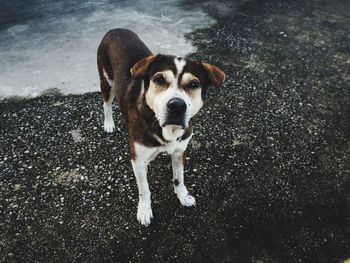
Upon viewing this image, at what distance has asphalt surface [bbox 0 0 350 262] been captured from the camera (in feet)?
13.3

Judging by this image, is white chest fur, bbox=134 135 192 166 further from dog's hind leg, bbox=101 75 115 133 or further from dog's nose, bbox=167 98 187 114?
dog's hind leg, bbox=101 75 115 133

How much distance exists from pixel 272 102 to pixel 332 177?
1944 mm

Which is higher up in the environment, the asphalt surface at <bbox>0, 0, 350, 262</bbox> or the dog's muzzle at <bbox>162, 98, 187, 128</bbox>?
the dog's muzzle at <bbox>162, 98, 187, 128</bbox>

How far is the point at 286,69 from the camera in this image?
7.41 meters

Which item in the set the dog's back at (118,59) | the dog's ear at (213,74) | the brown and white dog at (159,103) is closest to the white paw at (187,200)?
the brown and white dog at (159,103)

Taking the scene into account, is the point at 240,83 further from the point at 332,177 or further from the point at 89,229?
the point at 89,229

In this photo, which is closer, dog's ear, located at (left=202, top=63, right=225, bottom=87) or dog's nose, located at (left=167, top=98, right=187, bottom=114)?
dog's nose, located at (left=167, top=98, right=187, bottom=114)

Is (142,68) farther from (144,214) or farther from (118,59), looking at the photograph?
(144,214)

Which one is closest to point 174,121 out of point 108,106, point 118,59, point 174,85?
point 174,85

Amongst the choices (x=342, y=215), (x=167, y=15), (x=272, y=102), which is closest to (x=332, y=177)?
(x=342, y=215)

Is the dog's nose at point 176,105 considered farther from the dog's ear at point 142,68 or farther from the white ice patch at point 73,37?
the white ice patch at point 73,37

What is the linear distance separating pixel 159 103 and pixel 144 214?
164 cm

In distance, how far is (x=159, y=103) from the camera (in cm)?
328

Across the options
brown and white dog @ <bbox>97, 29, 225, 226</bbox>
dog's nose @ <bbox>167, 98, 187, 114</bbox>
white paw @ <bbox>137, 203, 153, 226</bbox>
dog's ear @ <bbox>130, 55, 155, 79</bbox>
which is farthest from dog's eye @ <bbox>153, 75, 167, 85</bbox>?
A: white paw @ <bbox>137, 203, 153, 226</bbox>
